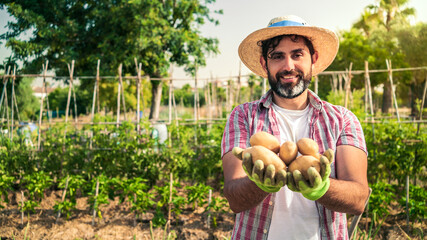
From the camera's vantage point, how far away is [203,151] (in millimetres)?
5012

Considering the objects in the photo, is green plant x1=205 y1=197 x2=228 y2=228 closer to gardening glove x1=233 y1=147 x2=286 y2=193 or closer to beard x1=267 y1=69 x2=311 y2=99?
beard x1=267 y1=69 x2=311 y2=99

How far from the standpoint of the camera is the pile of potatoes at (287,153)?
3.34 ft

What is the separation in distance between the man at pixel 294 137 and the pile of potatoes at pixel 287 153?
0.19 meters

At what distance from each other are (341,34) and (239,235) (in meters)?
25.7

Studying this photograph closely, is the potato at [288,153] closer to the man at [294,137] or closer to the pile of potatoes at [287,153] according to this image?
the pile of potatoes at [287,153]

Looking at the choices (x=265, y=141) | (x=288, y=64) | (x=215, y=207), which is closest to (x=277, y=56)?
(x=288, y=64)

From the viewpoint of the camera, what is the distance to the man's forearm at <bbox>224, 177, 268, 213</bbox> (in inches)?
46.5

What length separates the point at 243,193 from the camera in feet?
4.02

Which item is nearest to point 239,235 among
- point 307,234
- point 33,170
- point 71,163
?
point 307,234

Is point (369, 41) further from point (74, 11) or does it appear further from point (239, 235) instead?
point (239, 235)

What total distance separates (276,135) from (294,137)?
94 millimetres

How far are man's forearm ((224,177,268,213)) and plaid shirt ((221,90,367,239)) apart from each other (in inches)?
6.5

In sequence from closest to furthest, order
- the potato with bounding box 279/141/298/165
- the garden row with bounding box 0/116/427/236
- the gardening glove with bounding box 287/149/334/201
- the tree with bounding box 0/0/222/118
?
the gardening glove with bounding box 287/149/334/201
the potato with bounding box 279/141/298/165
the garden row with bounding box 0/116/427/236
the tree with bounding box 0/0/222/118

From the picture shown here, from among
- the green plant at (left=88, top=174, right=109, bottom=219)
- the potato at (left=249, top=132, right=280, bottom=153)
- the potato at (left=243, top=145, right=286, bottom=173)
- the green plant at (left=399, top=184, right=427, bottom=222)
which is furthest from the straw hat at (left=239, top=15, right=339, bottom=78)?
the green plant at (left=88, top=174, right=109, bottom=219)
